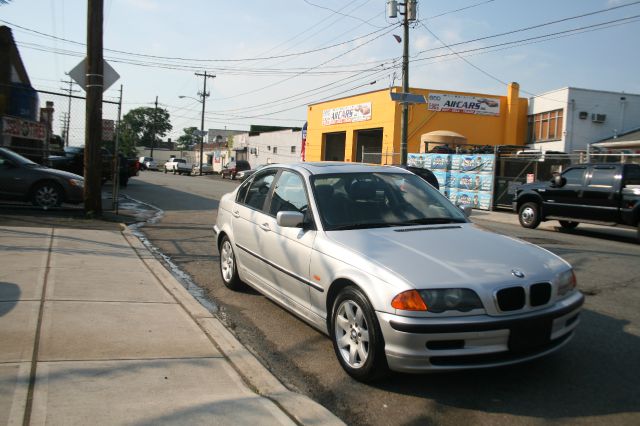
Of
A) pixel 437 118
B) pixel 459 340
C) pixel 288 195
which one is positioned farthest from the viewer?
pixel 437 118

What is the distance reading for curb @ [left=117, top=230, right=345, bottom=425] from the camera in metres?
3.31

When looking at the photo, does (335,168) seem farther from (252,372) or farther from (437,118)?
(437,118)

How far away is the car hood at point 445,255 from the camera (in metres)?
3.62

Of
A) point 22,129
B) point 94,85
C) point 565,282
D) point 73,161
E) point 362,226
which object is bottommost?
point 565,282

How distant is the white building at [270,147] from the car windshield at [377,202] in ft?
135

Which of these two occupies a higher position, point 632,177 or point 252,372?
point 632,177

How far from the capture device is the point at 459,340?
11.4 ft

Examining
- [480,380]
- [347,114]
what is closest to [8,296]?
[480,380]

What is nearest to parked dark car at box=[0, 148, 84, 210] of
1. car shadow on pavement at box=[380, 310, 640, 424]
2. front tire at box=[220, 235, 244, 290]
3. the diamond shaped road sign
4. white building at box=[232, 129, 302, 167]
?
the diamond shaped road sign

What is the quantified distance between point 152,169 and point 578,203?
62.9m

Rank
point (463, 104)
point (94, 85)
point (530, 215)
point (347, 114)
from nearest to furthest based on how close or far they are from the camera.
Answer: point (94, 85), point (530, 215), point (463, 104), point (347, 114)

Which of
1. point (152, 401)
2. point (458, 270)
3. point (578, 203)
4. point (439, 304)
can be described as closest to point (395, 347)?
point (439, 304)

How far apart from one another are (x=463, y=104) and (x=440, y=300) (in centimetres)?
3397

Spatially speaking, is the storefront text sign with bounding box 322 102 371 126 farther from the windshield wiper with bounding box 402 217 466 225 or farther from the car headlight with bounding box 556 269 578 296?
the car headlight with bounding box 556 269 578 296
